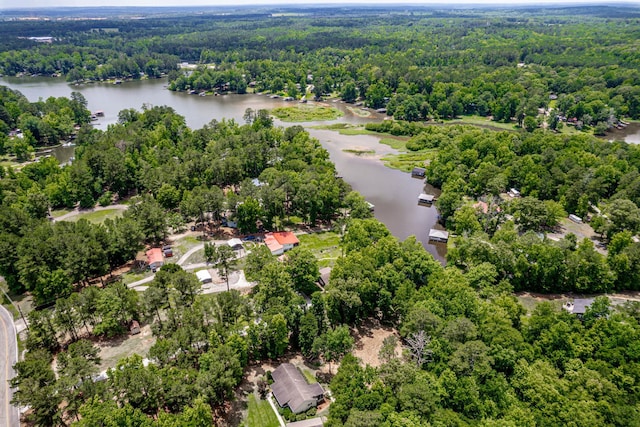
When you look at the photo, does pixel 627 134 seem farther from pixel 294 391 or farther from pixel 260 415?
pixel 260 415

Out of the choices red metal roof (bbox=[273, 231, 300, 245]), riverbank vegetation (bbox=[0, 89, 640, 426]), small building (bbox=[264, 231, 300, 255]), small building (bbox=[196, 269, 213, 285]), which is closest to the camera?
riverbank vegetation (bbox=[0, 89, 640, 426])

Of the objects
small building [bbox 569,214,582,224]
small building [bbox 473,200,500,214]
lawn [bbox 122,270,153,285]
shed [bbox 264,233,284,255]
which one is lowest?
lawn [bbox 122,270,153,285]

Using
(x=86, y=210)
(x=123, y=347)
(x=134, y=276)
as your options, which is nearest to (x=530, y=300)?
(x=123, y=347)

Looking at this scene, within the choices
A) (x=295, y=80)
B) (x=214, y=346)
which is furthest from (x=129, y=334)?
(x=295, y=80)

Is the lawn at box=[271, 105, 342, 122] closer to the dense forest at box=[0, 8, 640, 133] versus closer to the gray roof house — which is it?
the dense forest at box=[0, 8, 640, 133]

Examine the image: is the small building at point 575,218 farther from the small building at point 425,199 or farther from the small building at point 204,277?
the small building at point 204,277

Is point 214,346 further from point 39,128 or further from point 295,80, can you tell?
point 295,80

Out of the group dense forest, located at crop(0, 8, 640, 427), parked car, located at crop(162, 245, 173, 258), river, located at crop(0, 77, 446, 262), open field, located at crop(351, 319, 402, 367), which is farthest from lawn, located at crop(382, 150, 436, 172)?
parked car, located at crop(162, 245, 173, 258)
